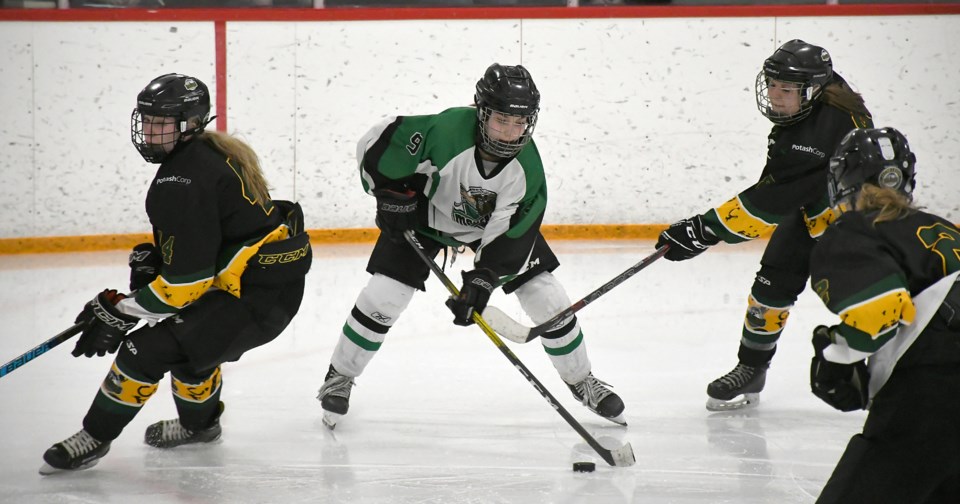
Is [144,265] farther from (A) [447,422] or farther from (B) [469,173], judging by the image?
(A) [447,422]

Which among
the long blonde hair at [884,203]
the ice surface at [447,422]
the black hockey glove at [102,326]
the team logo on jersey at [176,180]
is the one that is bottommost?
the ice surface at [447,422]

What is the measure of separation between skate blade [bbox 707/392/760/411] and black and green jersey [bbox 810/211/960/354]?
1456 millimetres

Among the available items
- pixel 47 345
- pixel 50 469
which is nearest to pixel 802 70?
pixel 47 345

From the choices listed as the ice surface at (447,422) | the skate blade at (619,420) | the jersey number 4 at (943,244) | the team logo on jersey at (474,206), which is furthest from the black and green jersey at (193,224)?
the jersey number 4 at (943,244)

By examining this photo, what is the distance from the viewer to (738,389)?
322cm

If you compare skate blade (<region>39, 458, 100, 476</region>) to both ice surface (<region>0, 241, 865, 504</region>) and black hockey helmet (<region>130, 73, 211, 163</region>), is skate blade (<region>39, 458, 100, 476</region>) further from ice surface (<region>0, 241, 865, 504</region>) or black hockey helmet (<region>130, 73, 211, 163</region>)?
black hockey helmet (<region>130, 73, 211, 163</region>)

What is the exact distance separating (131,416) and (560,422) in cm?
121

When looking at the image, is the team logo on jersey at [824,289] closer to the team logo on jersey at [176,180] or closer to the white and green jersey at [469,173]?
the white and green jersey at [469,173]

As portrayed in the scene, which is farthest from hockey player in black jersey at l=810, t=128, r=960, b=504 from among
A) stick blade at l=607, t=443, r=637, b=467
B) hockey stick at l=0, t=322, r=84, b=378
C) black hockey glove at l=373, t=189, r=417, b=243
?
hockey stick at l=0, t=322, r=84, b=378

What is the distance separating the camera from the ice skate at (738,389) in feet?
10.5

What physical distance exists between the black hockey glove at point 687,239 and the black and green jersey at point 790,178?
1.1 inches

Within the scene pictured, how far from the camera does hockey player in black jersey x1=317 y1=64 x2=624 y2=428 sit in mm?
2750

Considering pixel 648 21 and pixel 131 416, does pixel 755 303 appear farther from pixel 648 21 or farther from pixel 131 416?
pixel 648 21

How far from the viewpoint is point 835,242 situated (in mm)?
1780
